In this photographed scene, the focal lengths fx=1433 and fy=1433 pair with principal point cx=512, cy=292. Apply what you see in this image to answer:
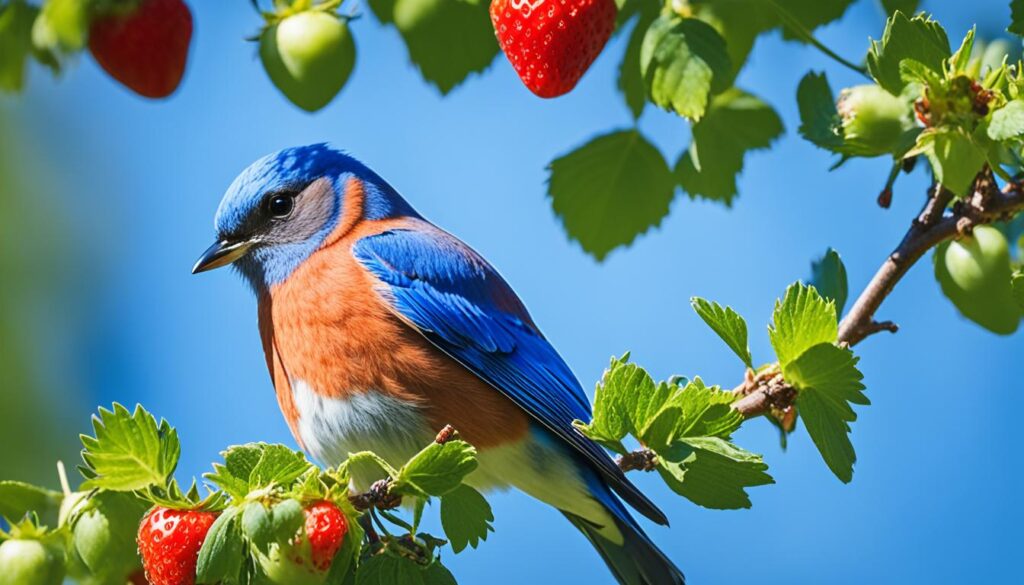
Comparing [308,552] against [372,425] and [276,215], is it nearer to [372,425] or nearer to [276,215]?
[372,425]

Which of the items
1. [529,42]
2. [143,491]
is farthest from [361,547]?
[529,42]

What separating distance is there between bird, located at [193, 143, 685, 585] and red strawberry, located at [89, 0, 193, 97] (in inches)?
30.9

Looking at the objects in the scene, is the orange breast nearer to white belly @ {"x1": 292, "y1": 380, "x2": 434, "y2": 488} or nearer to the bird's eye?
white belly @ {"x1": 292, "y1": 380, "x2": 434, "y2": 488}

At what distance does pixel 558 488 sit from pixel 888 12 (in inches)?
52.5

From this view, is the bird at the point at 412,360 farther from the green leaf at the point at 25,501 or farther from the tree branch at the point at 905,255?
the green leaf at the point at 25,501

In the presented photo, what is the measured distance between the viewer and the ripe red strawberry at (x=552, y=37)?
2.71m

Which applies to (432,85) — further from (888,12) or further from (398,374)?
(888,12)

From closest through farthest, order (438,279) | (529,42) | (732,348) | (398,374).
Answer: (732,348) → (529,42) → (398,374) → (438,279)

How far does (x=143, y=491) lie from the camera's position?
2355 mm

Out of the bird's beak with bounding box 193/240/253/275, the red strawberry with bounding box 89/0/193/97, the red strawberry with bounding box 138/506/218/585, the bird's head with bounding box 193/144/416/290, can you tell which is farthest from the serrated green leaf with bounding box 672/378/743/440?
the bird's beak with bounding box 193/240/253/275

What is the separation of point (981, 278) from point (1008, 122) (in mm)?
379

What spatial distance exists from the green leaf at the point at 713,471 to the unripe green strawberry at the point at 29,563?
1029 mm

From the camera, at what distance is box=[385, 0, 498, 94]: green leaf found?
9.75 ft

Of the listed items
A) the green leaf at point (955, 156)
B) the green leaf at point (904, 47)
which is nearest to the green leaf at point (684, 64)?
the green leaf at point (904, 47)
